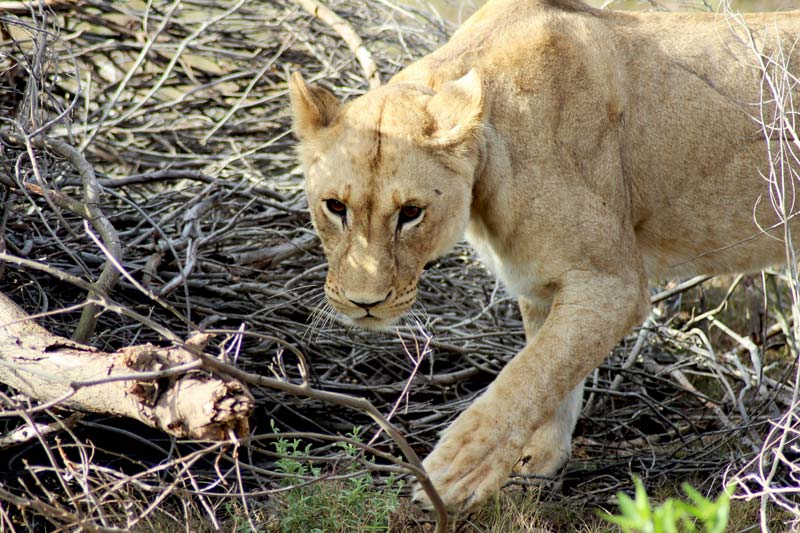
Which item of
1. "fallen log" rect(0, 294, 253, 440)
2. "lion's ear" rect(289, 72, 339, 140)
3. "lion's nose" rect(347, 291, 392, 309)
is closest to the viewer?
"fallen log" rect(0, 294, 253, 440)

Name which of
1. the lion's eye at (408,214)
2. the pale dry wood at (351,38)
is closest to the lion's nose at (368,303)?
the lion's eye at (408,214)

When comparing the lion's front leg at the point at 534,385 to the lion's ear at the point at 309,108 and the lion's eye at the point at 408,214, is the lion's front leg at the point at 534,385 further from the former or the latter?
the lion's ear at the point at 309,108

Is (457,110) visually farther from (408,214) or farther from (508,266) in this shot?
(508,266)

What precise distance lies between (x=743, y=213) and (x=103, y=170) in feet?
11.7

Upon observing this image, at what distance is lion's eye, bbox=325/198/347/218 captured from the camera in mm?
2832

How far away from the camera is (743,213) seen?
346 cm

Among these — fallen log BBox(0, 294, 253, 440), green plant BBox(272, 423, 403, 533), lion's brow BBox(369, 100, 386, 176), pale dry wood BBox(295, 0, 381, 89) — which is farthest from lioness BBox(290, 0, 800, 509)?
pale dry wood BBox(295, 0, 381, 89)

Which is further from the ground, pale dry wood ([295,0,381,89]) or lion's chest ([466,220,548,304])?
pale dry wood ([295,0,381,89])

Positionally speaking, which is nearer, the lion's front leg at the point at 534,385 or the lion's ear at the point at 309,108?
the lion's front leg at the point at 534,385

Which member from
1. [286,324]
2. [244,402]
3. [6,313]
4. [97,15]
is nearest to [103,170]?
[97,15]

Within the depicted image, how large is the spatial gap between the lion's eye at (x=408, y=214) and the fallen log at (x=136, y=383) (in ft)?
3.10

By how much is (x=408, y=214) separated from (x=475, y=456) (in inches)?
29.7

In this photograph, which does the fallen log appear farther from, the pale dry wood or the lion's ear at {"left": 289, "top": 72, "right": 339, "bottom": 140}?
the pale dry wood

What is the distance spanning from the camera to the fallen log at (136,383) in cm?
192
